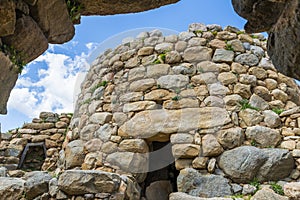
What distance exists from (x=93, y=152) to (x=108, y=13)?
9.56 ft

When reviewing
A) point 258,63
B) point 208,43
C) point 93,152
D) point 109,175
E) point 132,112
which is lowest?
point 109,175

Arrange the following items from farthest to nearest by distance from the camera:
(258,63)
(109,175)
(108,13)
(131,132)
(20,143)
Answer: (20,143), (258,63), (131,132), (109,175), (108,13)

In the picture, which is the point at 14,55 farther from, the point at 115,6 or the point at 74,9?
the point at 115,6

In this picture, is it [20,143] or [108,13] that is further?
[20,143]

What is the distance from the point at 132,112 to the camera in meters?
4.36

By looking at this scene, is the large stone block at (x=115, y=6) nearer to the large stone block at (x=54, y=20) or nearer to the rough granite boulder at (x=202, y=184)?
the large stone block at (x=54, y=20)

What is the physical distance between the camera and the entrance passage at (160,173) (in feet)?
13.8

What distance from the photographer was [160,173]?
454cm

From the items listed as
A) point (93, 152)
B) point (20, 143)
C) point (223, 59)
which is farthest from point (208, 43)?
point (20, 143)

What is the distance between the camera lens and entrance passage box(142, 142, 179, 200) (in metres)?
4.20

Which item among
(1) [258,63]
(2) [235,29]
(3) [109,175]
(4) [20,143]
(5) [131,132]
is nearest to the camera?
(3) [109,175]

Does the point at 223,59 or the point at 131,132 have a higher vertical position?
the point at 223,59

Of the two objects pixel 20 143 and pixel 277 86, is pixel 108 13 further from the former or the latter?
pixel 20 143

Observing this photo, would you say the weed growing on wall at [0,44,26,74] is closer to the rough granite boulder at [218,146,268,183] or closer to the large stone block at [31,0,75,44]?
the large stone block at [31,0,75,44]
